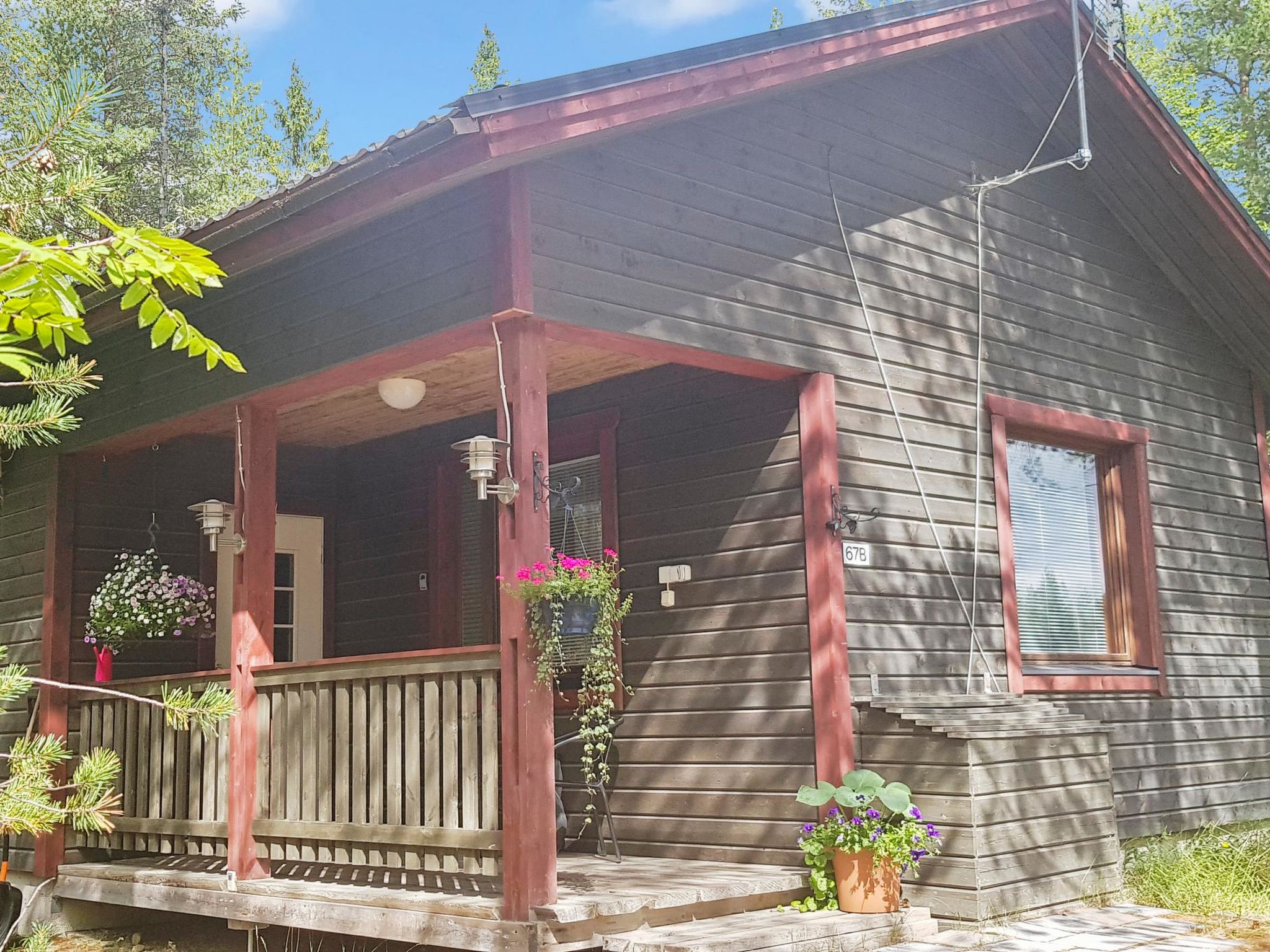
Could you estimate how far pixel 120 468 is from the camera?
8.21m

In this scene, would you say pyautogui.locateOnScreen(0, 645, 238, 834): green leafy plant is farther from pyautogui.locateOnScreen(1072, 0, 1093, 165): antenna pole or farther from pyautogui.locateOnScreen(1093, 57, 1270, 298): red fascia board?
pyautogui.locateOnScreen(1093, 57, 1270, 298): red fascia board

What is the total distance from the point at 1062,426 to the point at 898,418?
1511mm

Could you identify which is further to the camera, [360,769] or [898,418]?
[898,418]

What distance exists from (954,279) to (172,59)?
61.1 ft

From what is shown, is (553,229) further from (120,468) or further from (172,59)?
(172,59)

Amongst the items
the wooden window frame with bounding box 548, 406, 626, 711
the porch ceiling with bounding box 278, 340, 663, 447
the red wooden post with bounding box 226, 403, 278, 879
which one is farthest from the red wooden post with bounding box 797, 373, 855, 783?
the red wooden post with bounding box 226, 403, 278, 879

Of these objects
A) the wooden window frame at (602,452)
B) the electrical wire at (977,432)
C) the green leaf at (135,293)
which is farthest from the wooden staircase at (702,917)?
the green leaf at (135,293)

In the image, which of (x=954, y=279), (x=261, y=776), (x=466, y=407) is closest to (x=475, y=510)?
→ (x=466, y=407)

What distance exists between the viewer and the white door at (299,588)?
905cm

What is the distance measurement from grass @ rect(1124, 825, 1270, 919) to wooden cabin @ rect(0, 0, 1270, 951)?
36 centimetres

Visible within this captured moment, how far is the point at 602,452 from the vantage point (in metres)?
7.39

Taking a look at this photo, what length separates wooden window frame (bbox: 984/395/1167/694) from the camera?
301 inches

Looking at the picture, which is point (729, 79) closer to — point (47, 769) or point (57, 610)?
point (47, 769)

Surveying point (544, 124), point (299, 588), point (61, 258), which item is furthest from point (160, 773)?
point (61, 258)
